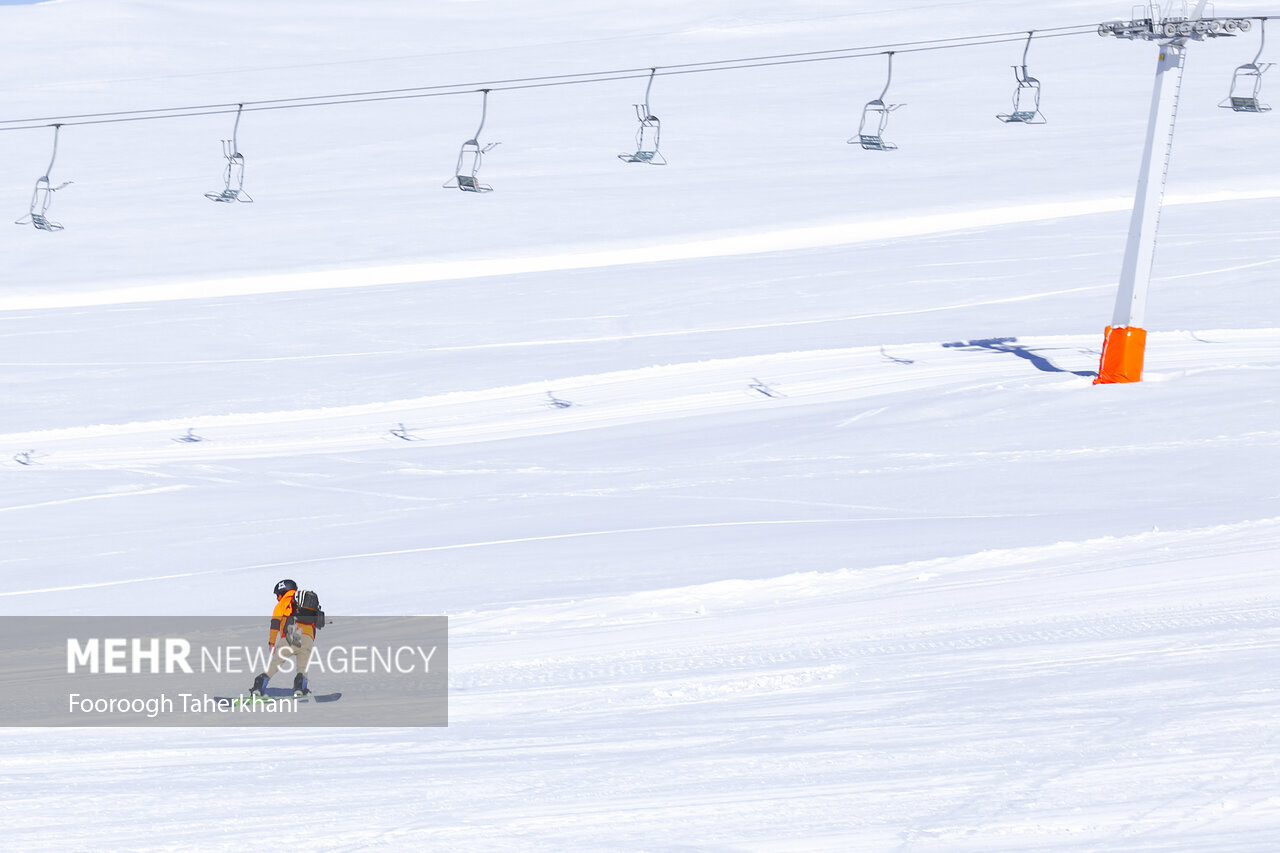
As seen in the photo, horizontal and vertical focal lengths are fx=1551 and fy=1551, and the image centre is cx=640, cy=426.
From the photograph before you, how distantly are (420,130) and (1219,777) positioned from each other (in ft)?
89.5

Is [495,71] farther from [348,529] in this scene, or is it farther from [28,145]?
[348,529]

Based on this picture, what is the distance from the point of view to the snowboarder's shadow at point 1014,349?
17328 mm

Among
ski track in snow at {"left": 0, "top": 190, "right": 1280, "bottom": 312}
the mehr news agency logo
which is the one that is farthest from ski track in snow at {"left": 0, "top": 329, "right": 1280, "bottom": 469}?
the mehr news agency logo

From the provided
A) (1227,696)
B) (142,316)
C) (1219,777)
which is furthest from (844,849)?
(142,316)

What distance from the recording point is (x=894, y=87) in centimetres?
3288

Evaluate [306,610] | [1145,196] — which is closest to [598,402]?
[1145,196]

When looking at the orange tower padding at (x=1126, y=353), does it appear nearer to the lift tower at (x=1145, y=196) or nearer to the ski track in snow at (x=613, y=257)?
the lift tower at (x=1145, y=196)

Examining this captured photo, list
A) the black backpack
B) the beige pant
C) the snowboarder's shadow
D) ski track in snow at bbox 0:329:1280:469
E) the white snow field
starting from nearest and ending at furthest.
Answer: the white snow field → the beige pant → the black backpack → ski track in snow at bbox 0:329:1280:469 → the snowboarder's shadow

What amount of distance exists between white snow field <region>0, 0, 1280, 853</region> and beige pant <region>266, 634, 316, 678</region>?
0.73m

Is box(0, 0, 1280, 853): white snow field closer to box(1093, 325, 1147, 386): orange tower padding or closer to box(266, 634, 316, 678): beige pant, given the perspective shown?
box(1093, 325, 1147, 386): orange tower padding

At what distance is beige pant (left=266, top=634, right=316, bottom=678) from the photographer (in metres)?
8.02

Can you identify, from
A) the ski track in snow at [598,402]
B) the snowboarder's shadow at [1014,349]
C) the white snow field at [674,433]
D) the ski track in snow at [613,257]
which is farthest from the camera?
the ski track in snow at [613,257]

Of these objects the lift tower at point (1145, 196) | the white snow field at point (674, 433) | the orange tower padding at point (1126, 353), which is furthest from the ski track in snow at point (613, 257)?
the orange tower padding at point (1126, 353)

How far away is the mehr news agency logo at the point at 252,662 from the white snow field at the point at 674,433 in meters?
0.43
